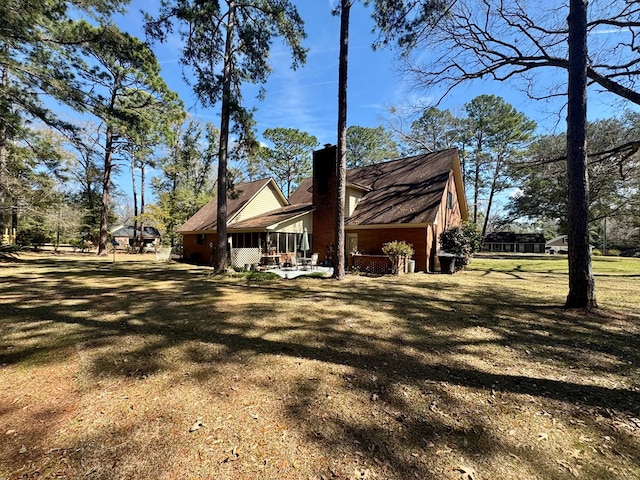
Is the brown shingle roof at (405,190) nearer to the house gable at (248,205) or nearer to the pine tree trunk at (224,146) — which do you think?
the house gable at (248,205)

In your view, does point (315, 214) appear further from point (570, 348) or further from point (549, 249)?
point (549, 249)

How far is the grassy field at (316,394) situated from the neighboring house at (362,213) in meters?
8.78

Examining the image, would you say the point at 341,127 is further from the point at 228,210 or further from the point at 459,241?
the point at 228,210

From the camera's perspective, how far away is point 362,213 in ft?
56.9

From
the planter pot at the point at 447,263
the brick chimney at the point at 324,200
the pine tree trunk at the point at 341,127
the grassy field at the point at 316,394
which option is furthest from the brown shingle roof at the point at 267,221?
the grassy field at the point at 316,394

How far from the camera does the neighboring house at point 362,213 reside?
1489 centimetres

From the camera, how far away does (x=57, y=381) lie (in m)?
3.32

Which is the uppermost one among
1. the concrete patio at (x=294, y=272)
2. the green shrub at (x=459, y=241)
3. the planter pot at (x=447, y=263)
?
the green shrub at (x=459, y=241)

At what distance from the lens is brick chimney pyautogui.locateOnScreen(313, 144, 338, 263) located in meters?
17.5

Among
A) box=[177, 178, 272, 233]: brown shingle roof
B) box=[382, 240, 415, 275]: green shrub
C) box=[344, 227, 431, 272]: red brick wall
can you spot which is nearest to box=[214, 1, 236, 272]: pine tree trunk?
box=[177, 178, 272, 233]: brown shingle roof

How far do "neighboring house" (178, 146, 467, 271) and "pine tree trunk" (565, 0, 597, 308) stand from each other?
725cm

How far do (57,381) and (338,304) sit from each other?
5.26 meters

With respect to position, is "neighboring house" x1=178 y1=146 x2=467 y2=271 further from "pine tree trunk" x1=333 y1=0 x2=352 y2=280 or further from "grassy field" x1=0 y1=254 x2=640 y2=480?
"grassy field" x1=0 y1=254 x2=640 y2=480

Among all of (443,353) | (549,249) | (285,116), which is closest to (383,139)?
(285,116)
